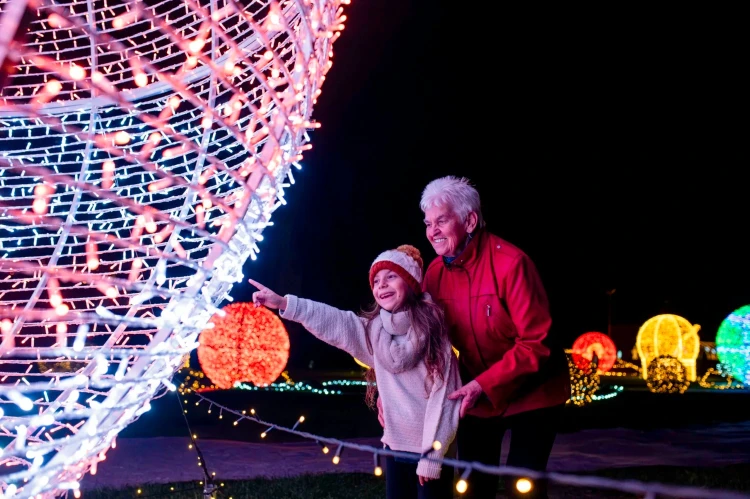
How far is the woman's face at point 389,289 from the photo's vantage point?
251cm

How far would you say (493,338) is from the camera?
99.0 inches

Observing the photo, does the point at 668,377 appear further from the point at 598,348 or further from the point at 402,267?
the point at 402,267

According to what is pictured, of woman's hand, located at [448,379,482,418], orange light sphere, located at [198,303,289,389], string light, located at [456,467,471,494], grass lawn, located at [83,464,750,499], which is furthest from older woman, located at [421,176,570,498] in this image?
orange light sphere, located at [198,303,289,389]

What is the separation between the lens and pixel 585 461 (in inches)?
256

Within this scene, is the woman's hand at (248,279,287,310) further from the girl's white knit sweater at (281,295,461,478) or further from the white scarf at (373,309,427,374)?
→ the white scarf at (373,309,427,374)

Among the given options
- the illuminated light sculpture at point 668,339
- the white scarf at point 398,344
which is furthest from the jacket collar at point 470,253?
the illuminated light sculpture at point 668,339

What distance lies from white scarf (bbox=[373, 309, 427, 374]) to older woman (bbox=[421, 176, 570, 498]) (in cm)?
18

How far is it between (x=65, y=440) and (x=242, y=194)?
489 mm

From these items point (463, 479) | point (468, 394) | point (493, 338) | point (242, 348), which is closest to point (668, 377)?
point (242, 348)

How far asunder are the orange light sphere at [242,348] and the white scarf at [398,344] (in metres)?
6.91

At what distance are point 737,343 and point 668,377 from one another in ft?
5.63

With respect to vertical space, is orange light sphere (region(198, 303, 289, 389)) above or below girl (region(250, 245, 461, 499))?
below

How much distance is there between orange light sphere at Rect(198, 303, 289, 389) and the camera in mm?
9312

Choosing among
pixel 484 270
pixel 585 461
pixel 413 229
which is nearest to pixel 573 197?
pixel 413 229
